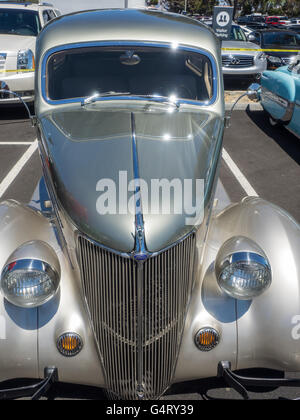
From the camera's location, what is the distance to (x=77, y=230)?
2.19 meters

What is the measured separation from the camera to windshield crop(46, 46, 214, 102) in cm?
338

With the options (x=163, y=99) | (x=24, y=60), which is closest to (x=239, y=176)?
(x=163, y=99)

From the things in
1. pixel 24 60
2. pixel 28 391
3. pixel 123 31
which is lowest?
pixel 28 391

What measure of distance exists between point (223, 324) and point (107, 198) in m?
0.94

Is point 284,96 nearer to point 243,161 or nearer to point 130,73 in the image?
point 243,161

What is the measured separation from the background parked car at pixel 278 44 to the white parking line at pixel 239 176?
5.76 metres

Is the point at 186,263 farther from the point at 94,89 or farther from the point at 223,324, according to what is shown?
the point at 94,89

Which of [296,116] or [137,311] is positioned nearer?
[137,311]

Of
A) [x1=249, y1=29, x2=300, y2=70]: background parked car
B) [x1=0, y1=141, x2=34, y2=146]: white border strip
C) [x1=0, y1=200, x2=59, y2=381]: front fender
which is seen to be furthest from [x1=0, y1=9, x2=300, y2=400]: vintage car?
[x1=249, y1=29, x2=300, y2=70]: background parked car

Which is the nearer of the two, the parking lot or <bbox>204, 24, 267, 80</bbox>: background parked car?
the parking lot

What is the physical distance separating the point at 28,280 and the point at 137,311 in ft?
1.89

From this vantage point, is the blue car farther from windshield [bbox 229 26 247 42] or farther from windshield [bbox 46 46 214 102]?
windshield [bbox 229 26 247 42]

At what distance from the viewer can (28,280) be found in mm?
2107

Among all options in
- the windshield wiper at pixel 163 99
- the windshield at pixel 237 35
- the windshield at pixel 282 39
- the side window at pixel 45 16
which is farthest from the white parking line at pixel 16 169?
the windshield at pixel 282 39
